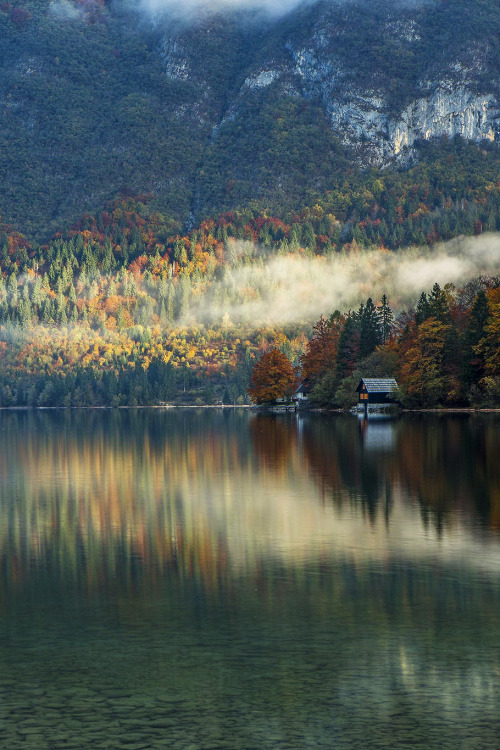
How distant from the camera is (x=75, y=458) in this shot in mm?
69188

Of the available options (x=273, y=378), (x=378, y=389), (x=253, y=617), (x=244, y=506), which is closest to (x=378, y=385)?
(x=378, y=389)

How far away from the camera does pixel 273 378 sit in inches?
7254

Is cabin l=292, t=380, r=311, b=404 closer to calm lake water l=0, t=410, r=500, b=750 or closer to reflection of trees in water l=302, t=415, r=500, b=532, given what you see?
reflection of trees in water l=302, t=415, r=500, b=532

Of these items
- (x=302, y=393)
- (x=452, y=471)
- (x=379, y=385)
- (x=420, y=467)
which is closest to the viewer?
(x=452, y=471)

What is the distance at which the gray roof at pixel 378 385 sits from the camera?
460ft

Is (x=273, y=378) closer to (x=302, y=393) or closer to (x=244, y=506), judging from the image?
(x=302, y=393)

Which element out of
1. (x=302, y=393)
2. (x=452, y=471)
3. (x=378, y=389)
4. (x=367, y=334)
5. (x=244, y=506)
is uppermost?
(x=367, y=334)

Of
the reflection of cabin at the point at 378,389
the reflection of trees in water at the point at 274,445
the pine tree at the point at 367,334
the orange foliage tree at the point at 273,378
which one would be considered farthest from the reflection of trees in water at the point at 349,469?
the orange foliage tree at the point at 273,378

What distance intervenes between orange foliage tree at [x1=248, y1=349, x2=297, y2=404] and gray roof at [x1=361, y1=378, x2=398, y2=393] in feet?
130

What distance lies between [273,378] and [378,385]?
1792 inches

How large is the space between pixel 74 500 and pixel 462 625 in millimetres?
25578

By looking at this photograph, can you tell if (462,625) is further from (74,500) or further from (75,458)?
(75,458)

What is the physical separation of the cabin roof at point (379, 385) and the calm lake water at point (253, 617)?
93.7m

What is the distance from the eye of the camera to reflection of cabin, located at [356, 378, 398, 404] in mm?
140375
